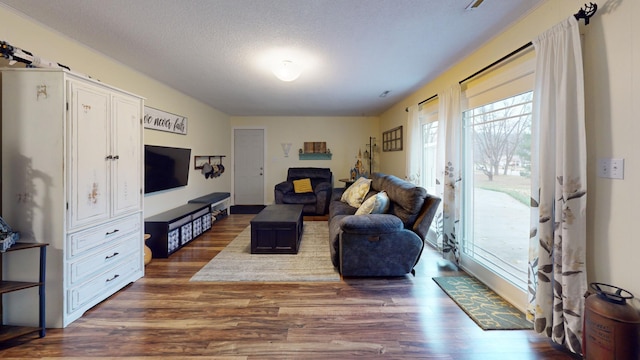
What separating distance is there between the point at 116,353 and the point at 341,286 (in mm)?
1717

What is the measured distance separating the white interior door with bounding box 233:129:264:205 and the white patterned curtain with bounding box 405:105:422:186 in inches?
151

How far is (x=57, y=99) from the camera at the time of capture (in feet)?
6.02

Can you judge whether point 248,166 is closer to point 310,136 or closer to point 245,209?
point 245,209

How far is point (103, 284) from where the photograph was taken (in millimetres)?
2205

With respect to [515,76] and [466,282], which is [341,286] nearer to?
[466,282]

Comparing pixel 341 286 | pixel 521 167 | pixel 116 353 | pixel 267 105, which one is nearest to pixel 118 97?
pixel 116 353

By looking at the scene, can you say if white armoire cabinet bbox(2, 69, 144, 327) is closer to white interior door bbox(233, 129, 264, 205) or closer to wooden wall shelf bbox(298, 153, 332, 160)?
white interior door bbox(233, 129, 264, 205)

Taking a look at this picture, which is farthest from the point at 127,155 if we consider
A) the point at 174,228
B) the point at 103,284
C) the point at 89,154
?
the point at 174,228

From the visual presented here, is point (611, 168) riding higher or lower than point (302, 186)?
higher

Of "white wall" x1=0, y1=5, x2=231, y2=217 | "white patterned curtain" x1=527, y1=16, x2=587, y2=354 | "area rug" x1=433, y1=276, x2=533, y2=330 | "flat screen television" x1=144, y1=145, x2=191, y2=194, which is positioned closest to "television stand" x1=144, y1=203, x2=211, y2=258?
"white wall" x1=0, y1=5, x2=231, y2=217

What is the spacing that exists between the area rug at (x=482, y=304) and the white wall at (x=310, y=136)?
4.37 metres

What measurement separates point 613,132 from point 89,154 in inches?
137

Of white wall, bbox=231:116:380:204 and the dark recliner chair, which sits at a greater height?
white wall, bbox=231:116:380:204

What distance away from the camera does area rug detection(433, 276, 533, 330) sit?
6.31ft
